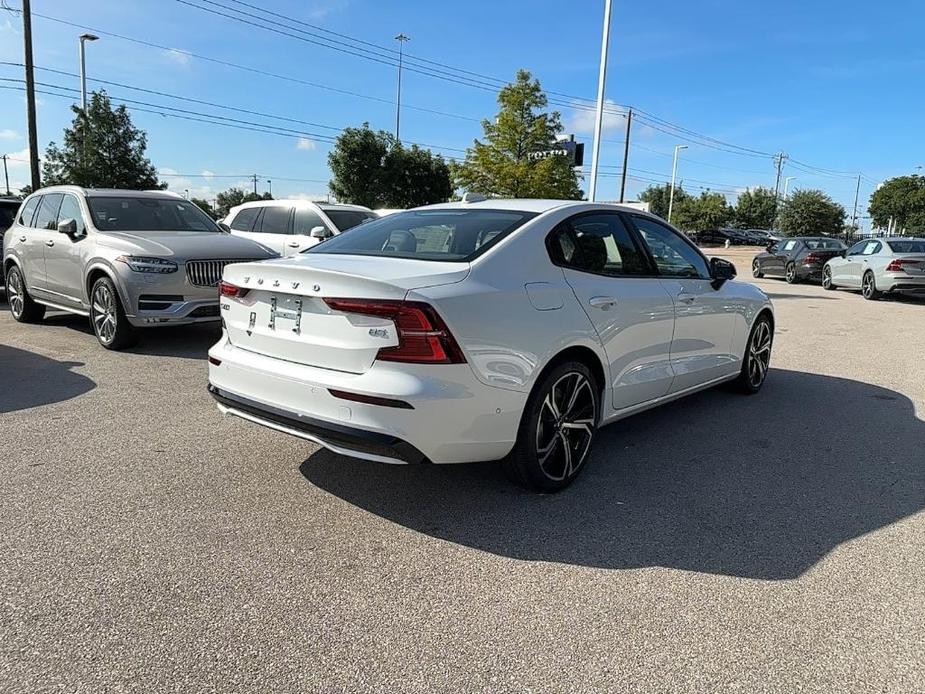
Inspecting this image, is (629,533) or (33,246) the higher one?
(33,246)

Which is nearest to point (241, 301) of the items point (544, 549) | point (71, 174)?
point (544, 549)

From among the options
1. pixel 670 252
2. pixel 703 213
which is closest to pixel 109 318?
pixel 670 252

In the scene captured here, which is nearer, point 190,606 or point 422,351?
point 190,606

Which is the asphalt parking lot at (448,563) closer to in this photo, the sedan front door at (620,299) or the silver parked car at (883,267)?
the sedan front door at (620,299)

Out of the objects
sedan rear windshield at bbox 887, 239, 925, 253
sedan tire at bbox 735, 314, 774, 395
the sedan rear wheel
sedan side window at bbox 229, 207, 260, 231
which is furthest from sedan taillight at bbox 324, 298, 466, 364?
sedan rear windshield at bbox 887, 239, 925, 253

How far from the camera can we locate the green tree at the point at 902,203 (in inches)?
2552

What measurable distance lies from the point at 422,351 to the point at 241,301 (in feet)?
4.14

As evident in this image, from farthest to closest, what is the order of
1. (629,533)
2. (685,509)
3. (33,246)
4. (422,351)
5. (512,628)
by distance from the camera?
(33,246) < (685,509) < (629,533) < (422,351) < (512,628)

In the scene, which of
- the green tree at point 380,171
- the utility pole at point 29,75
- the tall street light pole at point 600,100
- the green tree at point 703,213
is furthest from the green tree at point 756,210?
the utility pole at point 29,75

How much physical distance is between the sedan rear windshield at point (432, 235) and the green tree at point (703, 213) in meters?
77.7

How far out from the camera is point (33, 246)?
8578 mm

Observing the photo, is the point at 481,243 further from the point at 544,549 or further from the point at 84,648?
the point at 84,648

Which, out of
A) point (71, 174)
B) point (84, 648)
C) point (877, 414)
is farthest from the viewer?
point (71, 174)

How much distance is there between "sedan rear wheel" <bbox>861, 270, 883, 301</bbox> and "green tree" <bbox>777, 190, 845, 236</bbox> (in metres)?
53.2
